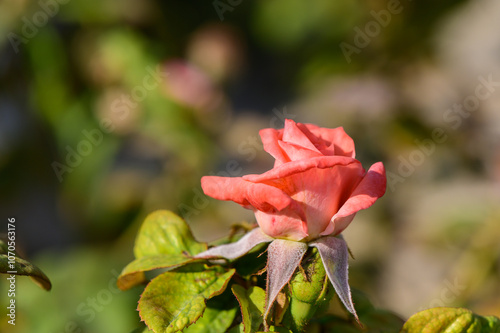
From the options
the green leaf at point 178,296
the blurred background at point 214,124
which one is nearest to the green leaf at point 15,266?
the green leaf at point 178,296

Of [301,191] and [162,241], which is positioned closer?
[301,191]

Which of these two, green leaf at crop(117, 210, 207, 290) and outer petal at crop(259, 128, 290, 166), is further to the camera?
green leaf at crop(117, 210, 207, 290)

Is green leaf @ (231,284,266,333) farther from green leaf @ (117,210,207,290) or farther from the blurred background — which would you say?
the blurred background

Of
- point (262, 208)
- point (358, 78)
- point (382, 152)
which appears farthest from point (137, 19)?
point (262, 208)

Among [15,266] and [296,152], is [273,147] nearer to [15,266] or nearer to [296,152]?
[296,152]

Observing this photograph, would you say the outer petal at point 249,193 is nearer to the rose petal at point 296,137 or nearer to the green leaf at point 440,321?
the rose petal at point 296,137

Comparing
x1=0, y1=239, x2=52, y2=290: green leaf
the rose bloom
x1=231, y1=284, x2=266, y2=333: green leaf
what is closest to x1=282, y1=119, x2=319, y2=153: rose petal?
the rose bloom

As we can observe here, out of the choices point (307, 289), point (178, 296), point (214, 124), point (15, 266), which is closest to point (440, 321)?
point (307, 289)
